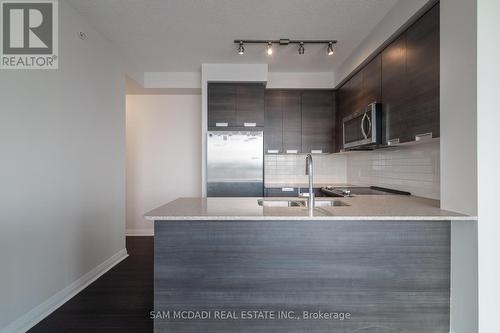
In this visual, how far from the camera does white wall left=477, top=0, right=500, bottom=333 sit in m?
1.42

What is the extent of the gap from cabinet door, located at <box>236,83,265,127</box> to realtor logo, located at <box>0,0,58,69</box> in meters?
2.16

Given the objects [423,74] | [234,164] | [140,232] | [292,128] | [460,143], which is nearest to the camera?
[460,143]

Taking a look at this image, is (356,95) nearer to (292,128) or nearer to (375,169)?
(375,169)

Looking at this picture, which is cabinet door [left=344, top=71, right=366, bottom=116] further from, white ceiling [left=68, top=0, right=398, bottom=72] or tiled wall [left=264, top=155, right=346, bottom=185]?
tiled wall [left=264, top=155, right=346, bottom=185]

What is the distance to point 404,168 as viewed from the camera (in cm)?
276

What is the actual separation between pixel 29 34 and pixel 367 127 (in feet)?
10.6

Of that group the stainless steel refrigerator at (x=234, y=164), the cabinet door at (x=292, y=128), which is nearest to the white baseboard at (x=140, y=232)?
the stainless steel refrigerator at (x=234, y=164)

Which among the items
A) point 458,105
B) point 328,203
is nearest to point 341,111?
point 328,203

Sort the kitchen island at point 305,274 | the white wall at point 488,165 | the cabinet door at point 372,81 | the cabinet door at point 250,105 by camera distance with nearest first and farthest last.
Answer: the white wall at point 488,165 < the kitchen island at point 305,274 < the cabinet door at point 372,81 < the cabinet door at point 250,105

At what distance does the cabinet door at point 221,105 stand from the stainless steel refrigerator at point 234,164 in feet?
0.56

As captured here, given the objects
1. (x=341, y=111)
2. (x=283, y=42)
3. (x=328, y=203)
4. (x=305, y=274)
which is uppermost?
(x=283, y=42)

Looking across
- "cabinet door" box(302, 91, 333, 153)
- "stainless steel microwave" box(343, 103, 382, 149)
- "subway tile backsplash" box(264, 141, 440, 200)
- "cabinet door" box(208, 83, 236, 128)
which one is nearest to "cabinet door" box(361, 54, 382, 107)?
"stainless steel microwave" box(343, 103, 382, 149)

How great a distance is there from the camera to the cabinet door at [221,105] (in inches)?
146

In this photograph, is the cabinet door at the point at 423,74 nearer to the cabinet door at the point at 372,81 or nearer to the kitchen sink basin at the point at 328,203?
the cabinet door at the point at 372,81
